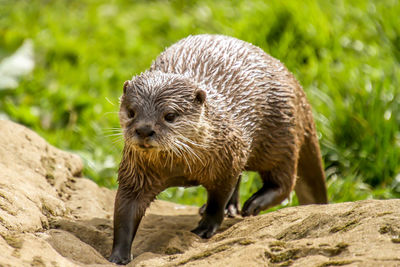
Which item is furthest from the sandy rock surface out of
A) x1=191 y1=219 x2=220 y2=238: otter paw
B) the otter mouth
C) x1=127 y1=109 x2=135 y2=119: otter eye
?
x1=127 y1=109 x2=135 y2=119: otter eye

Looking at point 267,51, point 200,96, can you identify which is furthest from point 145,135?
point 267,51

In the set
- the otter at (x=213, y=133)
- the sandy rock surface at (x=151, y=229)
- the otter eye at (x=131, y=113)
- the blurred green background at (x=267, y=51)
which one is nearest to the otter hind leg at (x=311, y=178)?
the otter at (x=213, y=133)

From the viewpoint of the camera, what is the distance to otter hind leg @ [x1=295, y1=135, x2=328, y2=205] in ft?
11.9

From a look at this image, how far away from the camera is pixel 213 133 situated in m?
2.86

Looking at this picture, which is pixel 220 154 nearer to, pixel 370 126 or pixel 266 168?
pixel 266 168

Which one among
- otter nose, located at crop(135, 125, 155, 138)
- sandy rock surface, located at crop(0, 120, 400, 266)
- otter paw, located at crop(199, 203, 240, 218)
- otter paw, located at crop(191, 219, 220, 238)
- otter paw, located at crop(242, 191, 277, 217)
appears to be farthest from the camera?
otter paw, located at crop(199, 203, 240, 218)

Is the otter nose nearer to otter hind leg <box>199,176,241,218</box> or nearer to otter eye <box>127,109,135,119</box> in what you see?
otter eye <box>127,109,135,119</box>

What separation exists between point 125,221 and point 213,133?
52 cm

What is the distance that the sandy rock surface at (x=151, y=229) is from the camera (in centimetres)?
211

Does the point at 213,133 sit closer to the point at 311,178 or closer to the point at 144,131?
the point at 144,131

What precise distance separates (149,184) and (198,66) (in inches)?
24.7

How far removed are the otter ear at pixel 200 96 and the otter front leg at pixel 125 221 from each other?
1.49ft

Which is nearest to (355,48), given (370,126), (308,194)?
(370,126)

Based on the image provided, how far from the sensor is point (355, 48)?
5117mm
